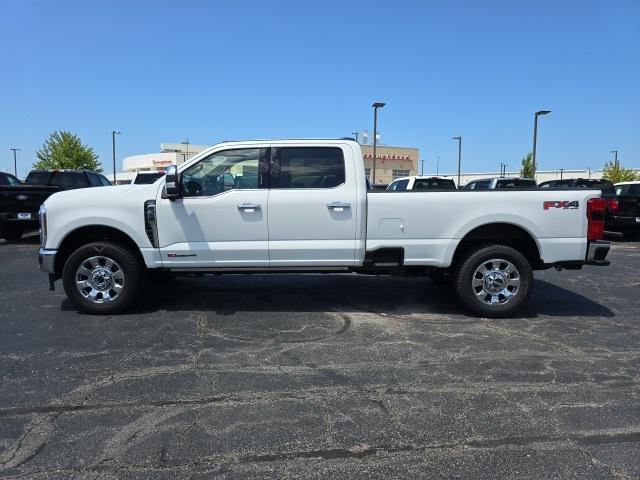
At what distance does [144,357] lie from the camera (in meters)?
4.73

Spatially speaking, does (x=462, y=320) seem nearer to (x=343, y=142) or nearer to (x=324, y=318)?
(x=324, y=318)

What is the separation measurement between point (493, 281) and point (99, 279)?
4.64m

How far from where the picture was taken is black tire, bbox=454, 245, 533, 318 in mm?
5973

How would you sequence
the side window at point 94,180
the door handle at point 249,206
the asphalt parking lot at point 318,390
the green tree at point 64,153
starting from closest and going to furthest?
1. the asphalt parking lot at point 318,390
2. the door handle at point 249,206
3. the side window at point 94,180
4. the green tree at point 64,153

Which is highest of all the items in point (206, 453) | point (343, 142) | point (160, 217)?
point (343, 142)

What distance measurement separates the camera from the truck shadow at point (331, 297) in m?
6.50

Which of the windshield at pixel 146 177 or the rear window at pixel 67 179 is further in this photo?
the windshield at pixel 146 177

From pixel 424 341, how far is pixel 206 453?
278 cm

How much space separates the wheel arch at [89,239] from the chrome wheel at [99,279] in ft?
0.92

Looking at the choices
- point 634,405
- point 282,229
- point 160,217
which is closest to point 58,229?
point 160,217

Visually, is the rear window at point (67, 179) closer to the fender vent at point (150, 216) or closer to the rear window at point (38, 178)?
the rear window at point (38, 178)

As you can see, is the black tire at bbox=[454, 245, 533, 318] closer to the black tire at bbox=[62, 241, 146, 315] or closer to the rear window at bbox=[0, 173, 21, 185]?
the black tire at bbox=[62, 241, 146, 315]

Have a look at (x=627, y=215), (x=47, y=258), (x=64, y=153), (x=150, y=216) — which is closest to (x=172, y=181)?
(x=150, y=216)

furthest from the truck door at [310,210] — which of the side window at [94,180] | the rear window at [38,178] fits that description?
the rear window at [38,178]
